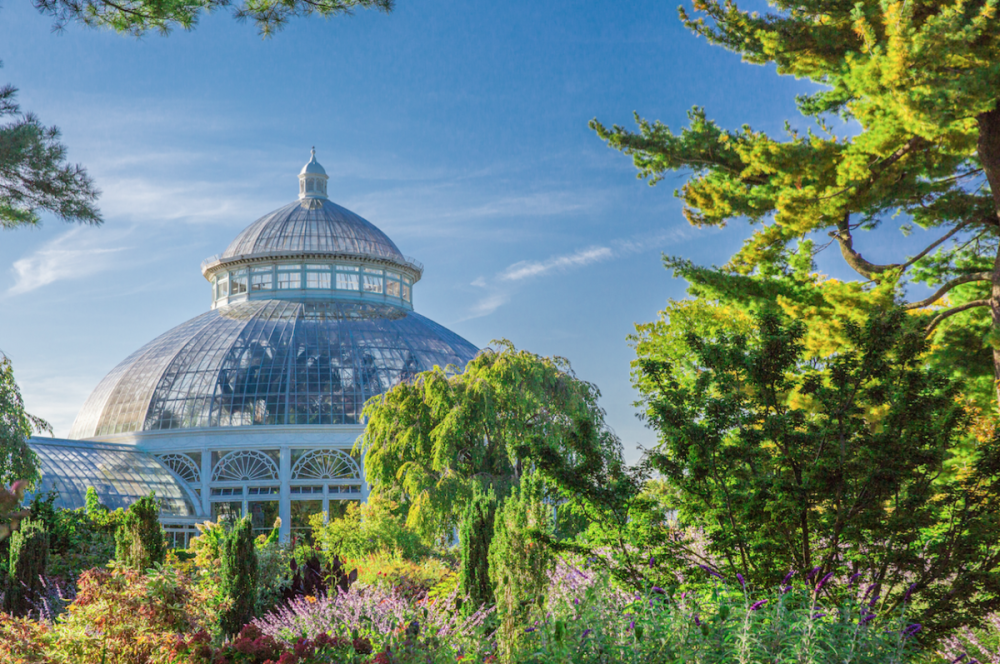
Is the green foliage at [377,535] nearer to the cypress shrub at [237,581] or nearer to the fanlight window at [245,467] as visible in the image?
the cypress shrub at [237,581]

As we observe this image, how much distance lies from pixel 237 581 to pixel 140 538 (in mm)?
4108

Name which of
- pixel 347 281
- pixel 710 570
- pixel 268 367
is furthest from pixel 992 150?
pixel 347 281

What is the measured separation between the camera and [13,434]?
16.2 m

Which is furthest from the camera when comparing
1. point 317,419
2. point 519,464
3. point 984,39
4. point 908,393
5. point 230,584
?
point 317,419

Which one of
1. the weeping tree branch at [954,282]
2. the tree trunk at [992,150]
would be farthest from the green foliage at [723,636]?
the tree trunk at [992,150]

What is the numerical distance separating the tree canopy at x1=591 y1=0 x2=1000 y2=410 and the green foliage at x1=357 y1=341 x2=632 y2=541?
5885mm

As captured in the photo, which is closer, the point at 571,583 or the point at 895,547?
the point at 895,547

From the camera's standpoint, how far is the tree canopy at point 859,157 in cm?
1052

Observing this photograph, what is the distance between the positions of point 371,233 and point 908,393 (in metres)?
37.3

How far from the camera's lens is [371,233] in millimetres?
43625

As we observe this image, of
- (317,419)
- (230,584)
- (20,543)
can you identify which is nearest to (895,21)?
(230,584)

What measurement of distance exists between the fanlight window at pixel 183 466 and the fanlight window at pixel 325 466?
404 centimetres

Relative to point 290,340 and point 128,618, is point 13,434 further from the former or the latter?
point 290,340

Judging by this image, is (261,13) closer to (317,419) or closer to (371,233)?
(317,419)
